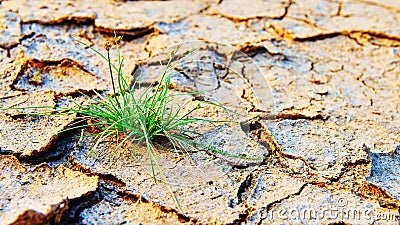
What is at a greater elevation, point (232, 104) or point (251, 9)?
point (251, 9)

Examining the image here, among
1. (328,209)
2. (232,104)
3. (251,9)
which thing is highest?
(251,9)

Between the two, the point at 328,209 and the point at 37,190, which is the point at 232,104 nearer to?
the point at 328,209

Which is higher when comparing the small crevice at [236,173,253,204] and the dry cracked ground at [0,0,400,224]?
the dry cracked ground at [0,0,400,224]

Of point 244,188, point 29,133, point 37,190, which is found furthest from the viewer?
point 29,133

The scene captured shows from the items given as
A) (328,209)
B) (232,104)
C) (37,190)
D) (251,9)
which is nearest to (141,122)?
(37,190)

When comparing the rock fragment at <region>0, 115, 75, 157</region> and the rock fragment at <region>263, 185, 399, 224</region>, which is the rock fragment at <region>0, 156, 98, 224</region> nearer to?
the rock fragment at <region>0, 115, 75, 157</region>

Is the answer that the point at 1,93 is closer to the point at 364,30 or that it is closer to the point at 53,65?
the point at 53,65

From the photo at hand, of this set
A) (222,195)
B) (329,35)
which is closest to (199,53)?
(329,35)

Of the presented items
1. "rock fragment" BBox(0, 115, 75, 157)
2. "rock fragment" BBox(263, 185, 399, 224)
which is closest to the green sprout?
"rock fragment" BBox(0, 115, 75, 157)
